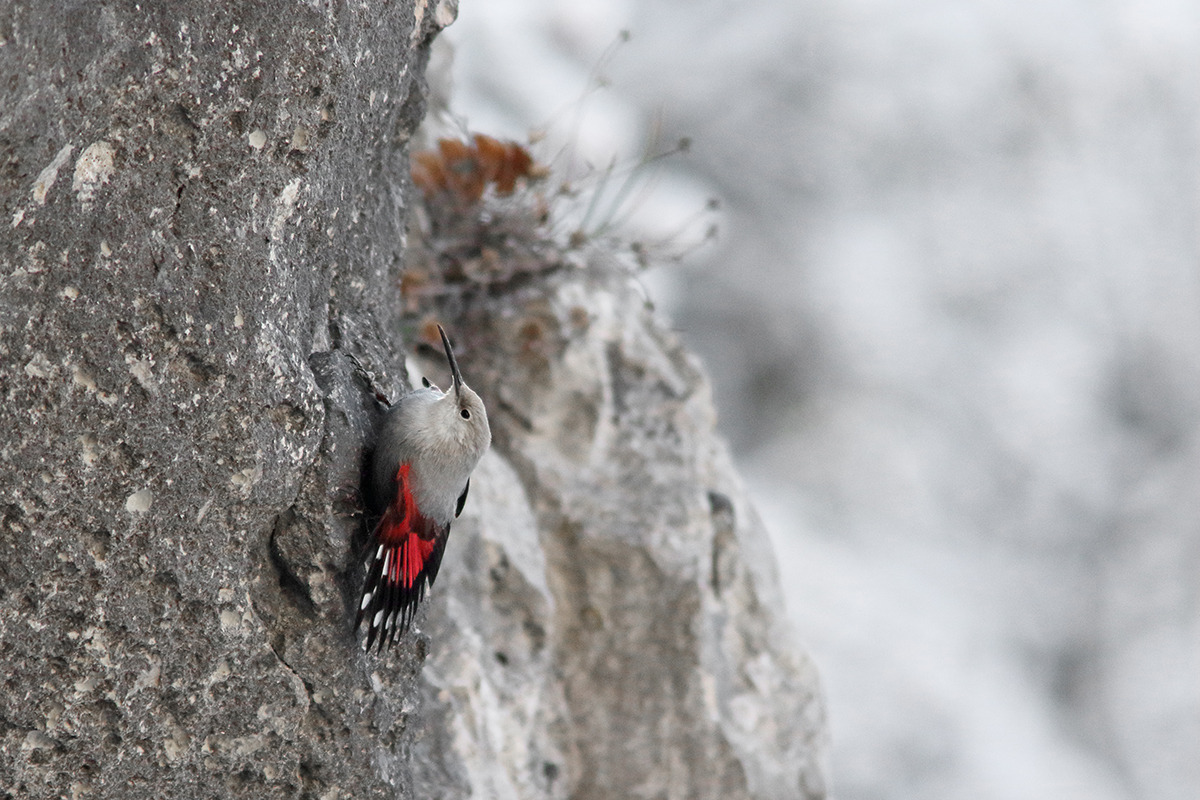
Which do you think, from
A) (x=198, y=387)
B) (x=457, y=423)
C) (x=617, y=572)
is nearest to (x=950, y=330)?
(x=617, y=572)

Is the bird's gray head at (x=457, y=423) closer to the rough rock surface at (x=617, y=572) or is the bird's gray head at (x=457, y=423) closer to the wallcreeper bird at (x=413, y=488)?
the wallcreeper bird at (x=413, y=488)

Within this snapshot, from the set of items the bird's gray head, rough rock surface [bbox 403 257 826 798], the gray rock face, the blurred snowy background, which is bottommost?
the gray rock face

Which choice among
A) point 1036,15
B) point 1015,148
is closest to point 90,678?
point 1015,148

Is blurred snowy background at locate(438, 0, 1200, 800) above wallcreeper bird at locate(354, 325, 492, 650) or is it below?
above

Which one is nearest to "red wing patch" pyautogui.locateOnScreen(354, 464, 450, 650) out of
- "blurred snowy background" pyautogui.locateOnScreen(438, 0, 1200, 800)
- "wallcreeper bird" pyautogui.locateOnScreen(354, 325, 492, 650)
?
"wallcreeper bird" pyautogui.locateOnScreen(354, 325, 492, 650)

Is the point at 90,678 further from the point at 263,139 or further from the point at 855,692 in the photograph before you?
the point at 855,692

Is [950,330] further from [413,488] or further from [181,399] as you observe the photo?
[181,399]

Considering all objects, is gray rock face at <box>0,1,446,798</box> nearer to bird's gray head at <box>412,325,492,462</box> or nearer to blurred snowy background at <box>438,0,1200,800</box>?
bird's gray head at <box>412,325,492,462</box>
